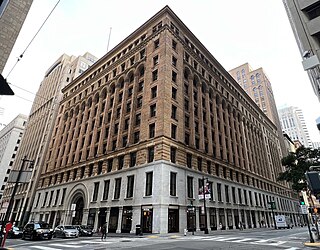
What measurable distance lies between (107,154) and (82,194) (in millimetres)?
9142

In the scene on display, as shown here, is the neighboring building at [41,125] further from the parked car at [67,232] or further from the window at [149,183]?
the window at [149,183]

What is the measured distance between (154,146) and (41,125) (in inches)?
2179

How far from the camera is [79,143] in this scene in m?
47.9

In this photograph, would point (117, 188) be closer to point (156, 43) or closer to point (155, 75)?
point (155, 75)

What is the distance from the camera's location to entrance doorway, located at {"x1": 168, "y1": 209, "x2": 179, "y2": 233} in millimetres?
28006

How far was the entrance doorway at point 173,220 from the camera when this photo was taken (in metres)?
28.0

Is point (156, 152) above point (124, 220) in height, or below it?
above

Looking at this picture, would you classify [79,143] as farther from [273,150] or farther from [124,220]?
[273,150]

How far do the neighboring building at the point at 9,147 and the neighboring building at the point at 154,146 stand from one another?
5309 centimetres

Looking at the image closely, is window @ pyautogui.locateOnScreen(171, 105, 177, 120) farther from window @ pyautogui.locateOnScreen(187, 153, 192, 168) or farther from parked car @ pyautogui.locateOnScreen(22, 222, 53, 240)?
parked car @ pyautogui.locateOnScreen(22, 222, 53, 240)

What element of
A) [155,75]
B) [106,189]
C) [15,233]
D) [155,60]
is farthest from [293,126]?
[15,233]

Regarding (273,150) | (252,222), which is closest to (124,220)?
(252,222)

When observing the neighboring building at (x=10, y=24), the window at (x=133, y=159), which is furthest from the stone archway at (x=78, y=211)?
the neighboring building at (x=10, y=24)

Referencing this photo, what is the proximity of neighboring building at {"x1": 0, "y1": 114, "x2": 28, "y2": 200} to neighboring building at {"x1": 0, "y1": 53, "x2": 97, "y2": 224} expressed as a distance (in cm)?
2133
